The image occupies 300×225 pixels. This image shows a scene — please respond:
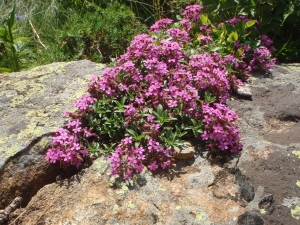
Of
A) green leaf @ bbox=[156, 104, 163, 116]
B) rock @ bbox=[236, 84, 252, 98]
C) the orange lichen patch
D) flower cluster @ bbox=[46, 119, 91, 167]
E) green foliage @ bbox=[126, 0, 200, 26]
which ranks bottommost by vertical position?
the orange lichen patch

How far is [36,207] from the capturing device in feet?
10.1

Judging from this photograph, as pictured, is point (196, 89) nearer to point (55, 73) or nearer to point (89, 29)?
point (55, 73)

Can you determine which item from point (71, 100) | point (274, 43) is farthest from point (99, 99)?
point (274, 43)

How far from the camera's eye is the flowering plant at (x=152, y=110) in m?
3.25

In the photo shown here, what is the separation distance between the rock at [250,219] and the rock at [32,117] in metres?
1.63

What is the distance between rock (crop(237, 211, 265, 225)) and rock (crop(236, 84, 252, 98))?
1.55 meters

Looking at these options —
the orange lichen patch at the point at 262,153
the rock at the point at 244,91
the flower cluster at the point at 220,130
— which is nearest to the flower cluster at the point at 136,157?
the flower cluster at the point at 220,130

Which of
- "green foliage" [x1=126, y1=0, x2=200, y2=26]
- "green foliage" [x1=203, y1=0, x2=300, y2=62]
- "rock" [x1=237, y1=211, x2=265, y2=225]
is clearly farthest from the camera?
"green foliage" [x1=126, y1=0, x2=200, y2=26]

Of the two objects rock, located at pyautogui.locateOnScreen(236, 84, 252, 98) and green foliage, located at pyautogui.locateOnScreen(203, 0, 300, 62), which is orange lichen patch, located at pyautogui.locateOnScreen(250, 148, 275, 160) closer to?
rock, located at pyautogui.locateOnScreen(236, 84, 252, 98)

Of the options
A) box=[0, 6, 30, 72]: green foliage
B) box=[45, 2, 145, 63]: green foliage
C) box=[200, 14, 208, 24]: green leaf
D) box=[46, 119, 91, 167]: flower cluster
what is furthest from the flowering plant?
box=[0, 6, 30, 72]: green foliage

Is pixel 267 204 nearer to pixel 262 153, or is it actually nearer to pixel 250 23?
pixel 262 153

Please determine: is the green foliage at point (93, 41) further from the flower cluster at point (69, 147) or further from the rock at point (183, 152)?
the rock at point (183, 152)

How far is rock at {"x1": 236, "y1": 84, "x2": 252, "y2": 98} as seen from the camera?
159 inches

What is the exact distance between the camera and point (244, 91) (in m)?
4.05
